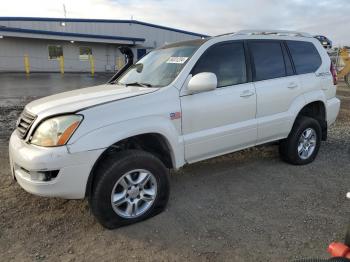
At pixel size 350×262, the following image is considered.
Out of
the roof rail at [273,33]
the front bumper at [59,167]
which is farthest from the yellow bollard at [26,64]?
the front bumper at [59,167]

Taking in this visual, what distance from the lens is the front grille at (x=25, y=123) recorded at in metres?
3.25

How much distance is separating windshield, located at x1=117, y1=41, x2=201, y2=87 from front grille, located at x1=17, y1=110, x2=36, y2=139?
1.26 metres

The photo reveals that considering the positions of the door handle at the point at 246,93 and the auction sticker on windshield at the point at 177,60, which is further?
the door handle at the point at 246,93

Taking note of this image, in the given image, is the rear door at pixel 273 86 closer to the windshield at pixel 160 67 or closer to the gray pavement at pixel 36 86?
the windshield at pixel 160 67

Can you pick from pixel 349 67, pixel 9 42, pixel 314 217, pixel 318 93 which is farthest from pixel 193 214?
pixel 9 42

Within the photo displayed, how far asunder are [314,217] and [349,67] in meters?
14.5

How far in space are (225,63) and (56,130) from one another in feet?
7.06

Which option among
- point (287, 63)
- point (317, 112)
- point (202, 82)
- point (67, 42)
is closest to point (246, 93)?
point (202, 82)

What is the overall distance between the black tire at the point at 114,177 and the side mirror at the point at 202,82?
0.85 meters

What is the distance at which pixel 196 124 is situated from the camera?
146 inches

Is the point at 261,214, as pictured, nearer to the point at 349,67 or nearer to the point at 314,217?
the point at 314,217

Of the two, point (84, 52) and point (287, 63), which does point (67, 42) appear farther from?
point (287, 63)

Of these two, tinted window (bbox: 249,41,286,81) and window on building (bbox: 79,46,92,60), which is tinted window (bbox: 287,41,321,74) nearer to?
tinted window (bbox: 249,41,286,81)

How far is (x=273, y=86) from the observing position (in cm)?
440
